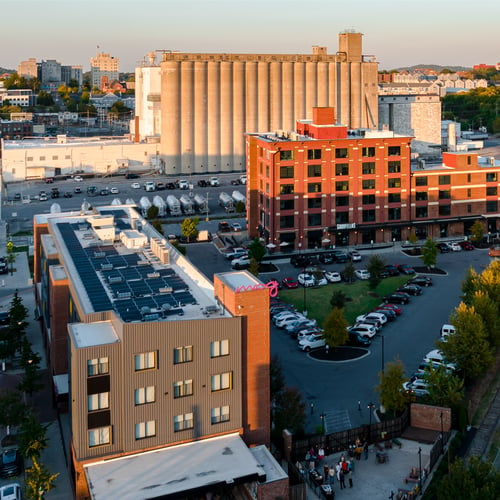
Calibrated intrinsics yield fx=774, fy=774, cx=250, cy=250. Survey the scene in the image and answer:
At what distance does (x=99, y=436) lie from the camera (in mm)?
29734

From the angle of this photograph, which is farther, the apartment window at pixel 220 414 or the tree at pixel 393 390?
the tree at pixel 393 390

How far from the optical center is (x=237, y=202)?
303 feet

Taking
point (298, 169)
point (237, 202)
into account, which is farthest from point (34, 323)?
point (237, 202)

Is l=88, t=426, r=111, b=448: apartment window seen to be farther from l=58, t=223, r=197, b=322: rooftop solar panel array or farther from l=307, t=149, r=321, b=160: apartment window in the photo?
l=307, t=149, r=321, b=160: apartment window

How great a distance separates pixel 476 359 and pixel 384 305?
14964mm

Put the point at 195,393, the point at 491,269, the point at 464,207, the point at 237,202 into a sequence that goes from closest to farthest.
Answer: the point at 195,393
the point at 491,269
the point at 464,207
the point at 237,202

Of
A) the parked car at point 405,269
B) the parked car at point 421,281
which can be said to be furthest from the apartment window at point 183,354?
the parked car at point 405,269

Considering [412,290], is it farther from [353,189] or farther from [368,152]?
[368,152]

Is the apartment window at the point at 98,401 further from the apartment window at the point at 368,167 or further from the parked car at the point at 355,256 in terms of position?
the apartment window at the point at 368,167

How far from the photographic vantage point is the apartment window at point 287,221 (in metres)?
71.9

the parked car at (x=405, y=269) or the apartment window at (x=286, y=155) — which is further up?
the apartment window at (x=286, y=155)

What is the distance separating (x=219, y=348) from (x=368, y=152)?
4554 centimetres

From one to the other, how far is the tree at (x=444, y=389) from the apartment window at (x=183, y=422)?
12600 mm

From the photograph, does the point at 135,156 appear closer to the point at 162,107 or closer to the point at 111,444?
the point at 162,107
